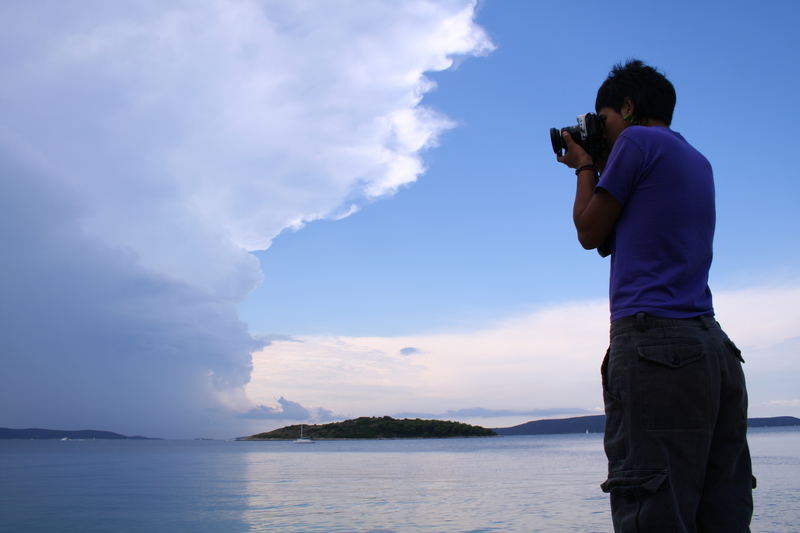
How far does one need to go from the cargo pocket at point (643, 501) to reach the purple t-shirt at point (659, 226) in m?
0.49

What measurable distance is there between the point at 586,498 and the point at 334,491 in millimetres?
8632

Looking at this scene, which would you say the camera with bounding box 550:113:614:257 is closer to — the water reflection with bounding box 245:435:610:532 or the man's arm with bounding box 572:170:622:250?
the man's arm with bounding box 572:170:622:250

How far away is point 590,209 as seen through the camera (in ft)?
6.79

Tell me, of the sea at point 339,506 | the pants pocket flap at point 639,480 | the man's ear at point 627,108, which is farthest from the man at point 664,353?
the sea at point 339,506

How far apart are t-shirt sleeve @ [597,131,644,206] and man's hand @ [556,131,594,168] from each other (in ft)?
0.59

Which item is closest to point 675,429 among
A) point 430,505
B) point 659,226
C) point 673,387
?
point 673,387

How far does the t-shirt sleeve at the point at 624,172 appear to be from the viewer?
1996 mm

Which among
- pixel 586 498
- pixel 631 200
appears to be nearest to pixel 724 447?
pixel 631 200

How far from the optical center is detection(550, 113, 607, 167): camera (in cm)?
224

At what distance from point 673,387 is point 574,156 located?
3.01 feet

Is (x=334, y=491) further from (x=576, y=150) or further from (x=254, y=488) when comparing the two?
(x=576, y=150)

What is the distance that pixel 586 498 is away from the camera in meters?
17.9

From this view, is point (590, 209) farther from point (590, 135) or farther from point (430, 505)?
point (430, 505)

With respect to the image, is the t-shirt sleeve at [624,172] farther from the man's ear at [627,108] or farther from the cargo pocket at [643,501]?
the cargo pocket at [643,501]
